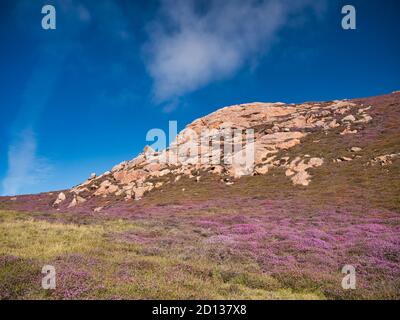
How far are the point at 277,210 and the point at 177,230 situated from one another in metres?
16.4

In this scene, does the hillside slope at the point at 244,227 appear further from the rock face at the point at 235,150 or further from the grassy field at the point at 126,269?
the rock face at the point at 235,150

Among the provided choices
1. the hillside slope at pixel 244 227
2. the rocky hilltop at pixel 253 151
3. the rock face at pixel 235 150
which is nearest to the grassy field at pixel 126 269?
the hillside slope at pixel 244 227

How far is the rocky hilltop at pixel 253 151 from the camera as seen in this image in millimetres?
59125

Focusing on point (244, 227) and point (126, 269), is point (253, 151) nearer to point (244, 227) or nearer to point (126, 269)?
point (244, 227)

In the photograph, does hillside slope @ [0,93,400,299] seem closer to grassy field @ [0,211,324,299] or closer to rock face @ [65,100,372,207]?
grassy field @ [0,211,324,299]

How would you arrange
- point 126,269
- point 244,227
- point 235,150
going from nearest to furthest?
point 126,269 < point 244,227 < point 235,150

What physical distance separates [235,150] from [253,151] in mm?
6287

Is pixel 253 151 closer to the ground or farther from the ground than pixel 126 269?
farther from the ground

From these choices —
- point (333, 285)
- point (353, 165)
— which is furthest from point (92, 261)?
point (353, 165)

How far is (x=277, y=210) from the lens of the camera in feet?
119

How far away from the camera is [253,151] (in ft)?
219

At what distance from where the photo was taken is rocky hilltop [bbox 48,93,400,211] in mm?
A: 59125

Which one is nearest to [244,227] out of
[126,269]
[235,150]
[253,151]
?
[126,269]

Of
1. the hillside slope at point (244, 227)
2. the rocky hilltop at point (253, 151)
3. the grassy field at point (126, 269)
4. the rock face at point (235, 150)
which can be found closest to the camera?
the grassy field at point (126, 269)
